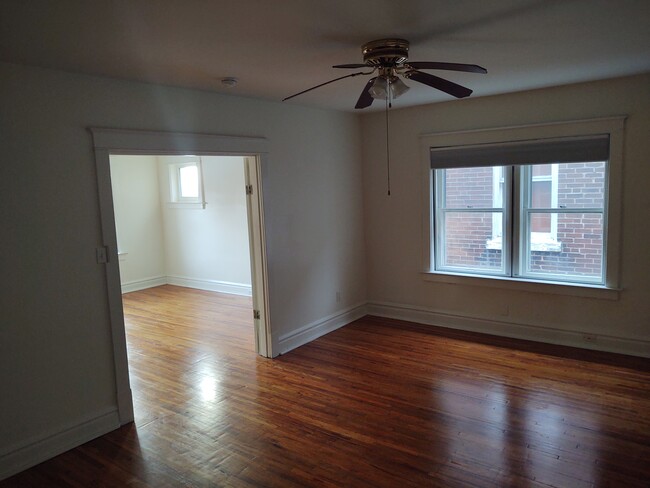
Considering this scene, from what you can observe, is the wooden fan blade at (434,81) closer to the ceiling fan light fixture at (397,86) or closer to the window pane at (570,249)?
the ceiling fan light fixture at (397,86)

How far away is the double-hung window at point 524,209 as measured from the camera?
4270 millimetres

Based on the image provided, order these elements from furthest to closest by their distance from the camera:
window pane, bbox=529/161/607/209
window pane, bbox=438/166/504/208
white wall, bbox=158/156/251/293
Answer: white wall, bbox=158/156/251/293 → window pane, bbox=438/166/504/208 → window pane, bbox=529/161/607/209

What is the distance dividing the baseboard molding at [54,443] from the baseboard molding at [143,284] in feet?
15.0

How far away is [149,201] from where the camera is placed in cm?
791

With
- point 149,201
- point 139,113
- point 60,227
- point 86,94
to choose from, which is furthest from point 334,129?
point 149,201

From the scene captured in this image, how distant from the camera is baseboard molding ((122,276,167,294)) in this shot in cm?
757

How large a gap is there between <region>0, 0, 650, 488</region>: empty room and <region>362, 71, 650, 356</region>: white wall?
0.02 metres

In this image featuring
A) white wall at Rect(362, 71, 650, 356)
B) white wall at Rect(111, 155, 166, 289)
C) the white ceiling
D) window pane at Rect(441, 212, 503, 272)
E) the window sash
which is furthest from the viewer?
white wall at Rect(111, 155, 166, 289)

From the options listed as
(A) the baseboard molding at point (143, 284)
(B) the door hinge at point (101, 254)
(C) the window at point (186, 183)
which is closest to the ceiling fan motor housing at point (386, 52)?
(B) the door hinge at point (101, 254)

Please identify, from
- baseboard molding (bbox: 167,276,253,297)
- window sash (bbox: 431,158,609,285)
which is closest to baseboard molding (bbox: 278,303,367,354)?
window sash (bbox: 431,158,609,285)

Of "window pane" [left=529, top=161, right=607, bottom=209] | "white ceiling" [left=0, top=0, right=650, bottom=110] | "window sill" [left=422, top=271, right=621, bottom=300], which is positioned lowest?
"window sill" [left=422, top=271, right=621, bottom=300]

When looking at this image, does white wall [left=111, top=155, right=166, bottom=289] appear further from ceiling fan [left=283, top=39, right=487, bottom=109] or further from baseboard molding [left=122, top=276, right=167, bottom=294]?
ceiling fan [left=283, top=39, right=487, bottom=109]

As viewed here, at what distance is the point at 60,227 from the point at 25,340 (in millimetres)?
710

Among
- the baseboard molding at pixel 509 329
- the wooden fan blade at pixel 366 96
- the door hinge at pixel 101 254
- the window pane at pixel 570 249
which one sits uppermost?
the wooden fan blade at pixel 366 96
